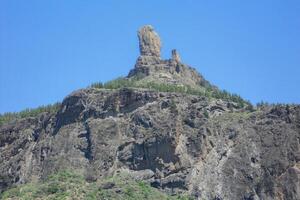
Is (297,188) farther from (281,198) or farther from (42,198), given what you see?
(42,198)

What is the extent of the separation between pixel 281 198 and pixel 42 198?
130ft

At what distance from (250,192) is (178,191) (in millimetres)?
11949

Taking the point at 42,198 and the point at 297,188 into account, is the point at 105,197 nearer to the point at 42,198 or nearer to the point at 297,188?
the point at 42,198

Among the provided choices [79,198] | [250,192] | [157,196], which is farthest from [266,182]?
[79,198]

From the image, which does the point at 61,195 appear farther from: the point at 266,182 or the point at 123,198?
the point at 266,182

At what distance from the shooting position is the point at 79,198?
19725cm

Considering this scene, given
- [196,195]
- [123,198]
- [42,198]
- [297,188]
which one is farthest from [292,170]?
[42,198]

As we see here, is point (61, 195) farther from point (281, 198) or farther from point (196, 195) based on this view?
point (281, 198)

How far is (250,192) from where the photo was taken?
200 metres

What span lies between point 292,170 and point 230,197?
36.7 feet

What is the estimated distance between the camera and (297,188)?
197 metres

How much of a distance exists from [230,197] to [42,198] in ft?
102

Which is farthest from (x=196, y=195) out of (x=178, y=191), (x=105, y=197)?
(x=105, y=197)

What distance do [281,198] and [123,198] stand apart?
25856mm
